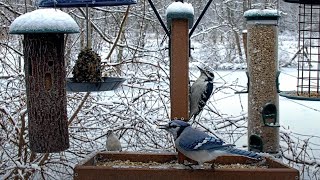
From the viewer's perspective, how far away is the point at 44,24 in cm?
316

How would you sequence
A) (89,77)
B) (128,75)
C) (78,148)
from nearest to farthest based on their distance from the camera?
(89,77)
(78,148)
(128,75)

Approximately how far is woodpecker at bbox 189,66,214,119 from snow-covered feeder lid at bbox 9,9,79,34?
3.24 feet

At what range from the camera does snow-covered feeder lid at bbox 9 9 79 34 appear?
10.4 ft

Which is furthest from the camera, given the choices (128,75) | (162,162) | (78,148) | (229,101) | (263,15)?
(229,101)

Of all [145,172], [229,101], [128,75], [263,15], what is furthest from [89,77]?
[229,101]

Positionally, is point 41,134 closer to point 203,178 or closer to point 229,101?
point 203,178

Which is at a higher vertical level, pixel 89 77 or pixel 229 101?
pixel 89 77

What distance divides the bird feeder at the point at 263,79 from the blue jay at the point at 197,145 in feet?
5.04

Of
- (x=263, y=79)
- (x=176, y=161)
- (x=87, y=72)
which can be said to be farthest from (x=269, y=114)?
(x=87, y=72)

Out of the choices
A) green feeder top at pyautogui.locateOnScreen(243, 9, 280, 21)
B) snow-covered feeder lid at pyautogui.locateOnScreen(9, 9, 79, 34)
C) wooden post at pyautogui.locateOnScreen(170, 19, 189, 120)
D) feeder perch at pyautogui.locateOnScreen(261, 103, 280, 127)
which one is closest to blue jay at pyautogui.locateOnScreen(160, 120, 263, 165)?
wooden post at pyautogui.locateOnScreen(170, 19, 189, 120)

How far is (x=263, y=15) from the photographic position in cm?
415

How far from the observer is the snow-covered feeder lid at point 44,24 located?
124 inches

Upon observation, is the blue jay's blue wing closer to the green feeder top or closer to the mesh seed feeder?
the mesh seed feeder

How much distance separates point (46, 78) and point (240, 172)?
59.0 inches
